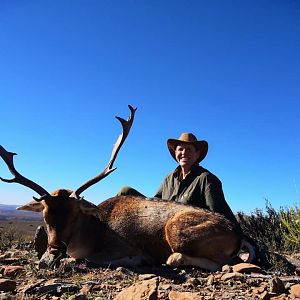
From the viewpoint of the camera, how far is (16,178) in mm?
6938

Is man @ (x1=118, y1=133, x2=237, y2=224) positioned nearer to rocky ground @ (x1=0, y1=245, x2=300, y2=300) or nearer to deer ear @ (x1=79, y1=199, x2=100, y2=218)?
deer ear @ (x1=79, y1=199, x2=100, y2=218)

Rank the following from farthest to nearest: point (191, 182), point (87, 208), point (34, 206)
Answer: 1. point (191, 182)
2. point (34, 206)
3. point (87, 208)

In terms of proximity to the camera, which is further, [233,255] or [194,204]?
[194,204]

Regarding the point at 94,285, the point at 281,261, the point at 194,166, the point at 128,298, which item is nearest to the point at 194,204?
the point at 194,166

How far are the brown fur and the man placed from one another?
18.6 inches

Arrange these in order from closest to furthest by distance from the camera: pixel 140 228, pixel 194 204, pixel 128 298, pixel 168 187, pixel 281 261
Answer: pixel 128 298 < pixel 281 261 < pixel 140 228 < pixel 194 204 < pixel 168 187

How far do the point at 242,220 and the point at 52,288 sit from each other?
6.70 metres

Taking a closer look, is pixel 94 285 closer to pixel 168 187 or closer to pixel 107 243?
pixel 107 243

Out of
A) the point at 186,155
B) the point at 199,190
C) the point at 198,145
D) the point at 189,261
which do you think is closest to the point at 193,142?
the point at 198,145

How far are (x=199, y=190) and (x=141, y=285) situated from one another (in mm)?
3550

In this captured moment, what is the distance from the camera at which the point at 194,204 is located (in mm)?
6902

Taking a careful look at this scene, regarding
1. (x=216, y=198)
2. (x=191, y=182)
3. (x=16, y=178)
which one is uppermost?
(x=191, y=182)

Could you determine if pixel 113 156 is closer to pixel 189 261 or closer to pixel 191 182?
pixel 191 182

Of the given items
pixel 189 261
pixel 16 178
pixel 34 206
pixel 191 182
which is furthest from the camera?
pixel 191 182
